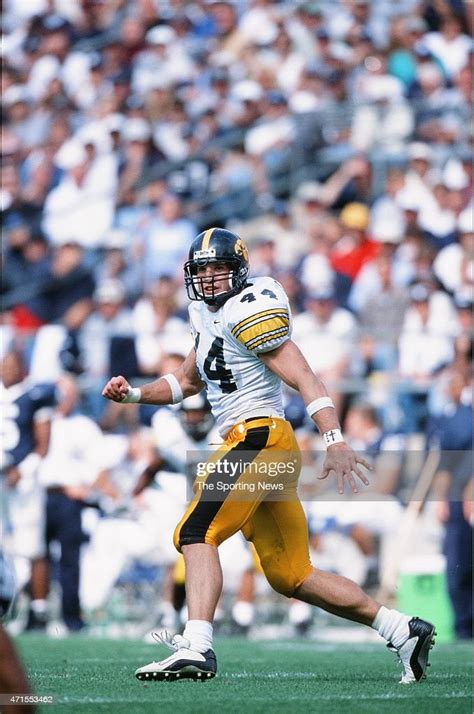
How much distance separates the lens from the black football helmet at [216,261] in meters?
5.29

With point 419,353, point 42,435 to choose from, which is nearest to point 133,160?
point 42,435

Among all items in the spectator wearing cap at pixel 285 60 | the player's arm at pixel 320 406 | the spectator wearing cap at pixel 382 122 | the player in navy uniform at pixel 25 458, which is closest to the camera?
the player's arm at pixel 320 406

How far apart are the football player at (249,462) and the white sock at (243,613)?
174 inches

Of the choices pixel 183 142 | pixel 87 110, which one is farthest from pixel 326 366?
pixel 87 110

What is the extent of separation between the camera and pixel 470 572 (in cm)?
923

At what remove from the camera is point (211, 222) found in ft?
40.2

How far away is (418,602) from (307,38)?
20.8 ft

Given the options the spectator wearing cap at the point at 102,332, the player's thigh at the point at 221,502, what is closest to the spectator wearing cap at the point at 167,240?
the spectator wearing cap at the point at 102,332

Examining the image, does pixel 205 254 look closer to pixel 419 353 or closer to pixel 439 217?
pixel 419 353

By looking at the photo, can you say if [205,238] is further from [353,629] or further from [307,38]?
[307,38]

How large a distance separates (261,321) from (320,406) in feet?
1.26

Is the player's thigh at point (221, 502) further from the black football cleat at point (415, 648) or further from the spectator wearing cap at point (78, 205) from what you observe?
the spectator wearing cap at point (78, 205)

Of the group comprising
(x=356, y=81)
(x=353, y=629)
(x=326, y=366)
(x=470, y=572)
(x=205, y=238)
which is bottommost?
(x=353, y=629)

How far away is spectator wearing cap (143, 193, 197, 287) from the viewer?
39.1 feet
